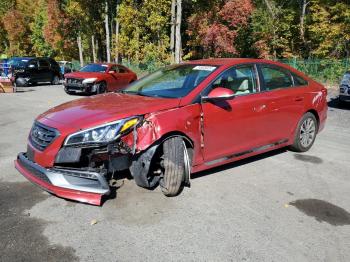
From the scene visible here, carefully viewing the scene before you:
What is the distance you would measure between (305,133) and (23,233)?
484 cm

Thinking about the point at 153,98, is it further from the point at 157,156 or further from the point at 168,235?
the point at 168,235

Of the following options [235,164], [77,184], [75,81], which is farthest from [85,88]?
[77,184]

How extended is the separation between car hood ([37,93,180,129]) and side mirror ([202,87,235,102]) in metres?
0.41

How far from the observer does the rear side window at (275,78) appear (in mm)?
5770

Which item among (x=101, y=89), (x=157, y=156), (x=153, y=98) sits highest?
(x=153, y=98)

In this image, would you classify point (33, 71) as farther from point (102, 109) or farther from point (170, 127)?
point (170, 127)

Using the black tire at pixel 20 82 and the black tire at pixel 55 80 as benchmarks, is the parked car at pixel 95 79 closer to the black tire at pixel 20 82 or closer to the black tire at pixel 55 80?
the black tire at pixel 20 82

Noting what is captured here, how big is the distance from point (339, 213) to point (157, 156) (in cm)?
219

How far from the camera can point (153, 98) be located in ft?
16.1

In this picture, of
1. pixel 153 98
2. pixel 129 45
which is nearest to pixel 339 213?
pixel 153 98

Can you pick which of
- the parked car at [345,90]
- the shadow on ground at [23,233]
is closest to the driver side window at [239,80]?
the shadow on ground at [23,233]

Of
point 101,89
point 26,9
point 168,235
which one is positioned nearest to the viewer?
point 168,235

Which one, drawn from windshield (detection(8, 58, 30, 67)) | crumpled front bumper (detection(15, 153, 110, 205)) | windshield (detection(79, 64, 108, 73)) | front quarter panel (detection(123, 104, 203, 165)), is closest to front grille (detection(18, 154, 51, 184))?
crumpled front bumper (detection(15, 153, 110, 205))

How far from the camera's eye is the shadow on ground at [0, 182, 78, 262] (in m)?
3.31
